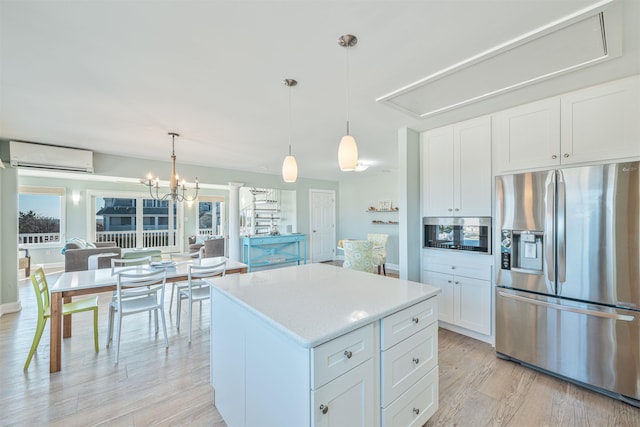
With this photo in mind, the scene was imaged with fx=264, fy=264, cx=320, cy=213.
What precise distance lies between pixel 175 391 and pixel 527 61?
3.52 m

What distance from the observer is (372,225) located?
22.8ft

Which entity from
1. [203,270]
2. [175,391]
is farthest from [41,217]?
[175,391]

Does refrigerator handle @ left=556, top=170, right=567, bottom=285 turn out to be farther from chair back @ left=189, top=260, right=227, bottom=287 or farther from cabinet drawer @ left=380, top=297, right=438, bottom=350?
chair back @ left=189, top=260, right=227, bottom=287

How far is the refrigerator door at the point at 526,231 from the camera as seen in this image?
2174mm

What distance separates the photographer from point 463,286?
9.46 ft

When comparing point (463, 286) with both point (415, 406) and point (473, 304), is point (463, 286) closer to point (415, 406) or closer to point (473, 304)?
point (473, 304)

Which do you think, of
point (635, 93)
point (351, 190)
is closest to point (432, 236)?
point (635, 93)

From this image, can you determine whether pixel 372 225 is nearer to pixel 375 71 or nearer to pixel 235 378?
pixel 375 71

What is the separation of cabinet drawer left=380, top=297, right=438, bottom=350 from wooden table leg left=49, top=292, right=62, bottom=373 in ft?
9.15

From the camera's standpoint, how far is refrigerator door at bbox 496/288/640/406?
1850 mm

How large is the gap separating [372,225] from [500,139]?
175 inches

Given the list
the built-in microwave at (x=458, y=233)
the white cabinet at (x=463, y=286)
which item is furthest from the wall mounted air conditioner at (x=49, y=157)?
the white cabinet at (x=463, y=286)

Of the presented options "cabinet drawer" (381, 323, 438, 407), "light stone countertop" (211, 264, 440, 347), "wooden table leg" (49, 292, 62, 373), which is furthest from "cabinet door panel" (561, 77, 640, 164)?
"wooden table leg" (49, 292, 62, 373)

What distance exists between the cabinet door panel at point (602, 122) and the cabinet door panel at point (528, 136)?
0.07m
